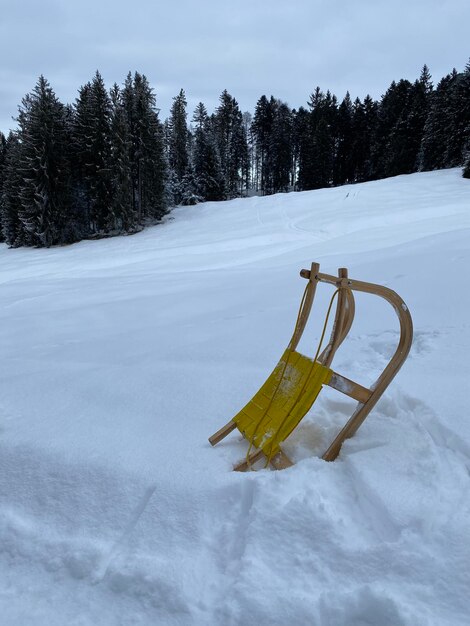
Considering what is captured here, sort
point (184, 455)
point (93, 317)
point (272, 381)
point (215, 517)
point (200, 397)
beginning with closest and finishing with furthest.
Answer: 1. point (215, 517)
2. point (184, 455)
3. point (272, 381)
4. point (200, 397)
5. point (93, 317)

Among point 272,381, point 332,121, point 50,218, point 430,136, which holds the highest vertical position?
point 332,121

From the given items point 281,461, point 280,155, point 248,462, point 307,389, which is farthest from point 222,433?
point 280,155

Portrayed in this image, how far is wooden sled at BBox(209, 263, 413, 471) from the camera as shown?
2145 millimetres

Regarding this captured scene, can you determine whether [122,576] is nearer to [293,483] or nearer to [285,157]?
[293,483]

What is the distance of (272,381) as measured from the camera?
2.57 m

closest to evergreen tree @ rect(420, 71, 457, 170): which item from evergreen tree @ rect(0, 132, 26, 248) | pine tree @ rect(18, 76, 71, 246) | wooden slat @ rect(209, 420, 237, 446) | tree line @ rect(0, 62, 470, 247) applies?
tree line @ rect(0, 62, 470, 247)

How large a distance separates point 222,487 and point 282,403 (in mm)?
622

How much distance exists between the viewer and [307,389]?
2.26 metres

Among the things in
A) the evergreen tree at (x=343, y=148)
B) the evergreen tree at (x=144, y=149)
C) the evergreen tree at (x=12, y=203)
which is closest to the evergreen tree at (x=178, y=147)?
the evergreen tree at (x=144, y=149)

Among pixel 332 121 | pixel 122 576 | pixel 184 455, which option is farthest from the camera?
A: pixel 332 121

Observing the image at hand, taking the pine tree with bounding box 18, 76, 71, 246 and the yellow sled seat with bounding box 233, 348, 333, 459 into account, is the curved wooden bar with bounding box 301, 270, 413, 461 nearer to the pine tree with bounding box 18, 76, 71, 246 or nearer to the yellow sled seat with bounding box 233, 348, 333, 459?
the yellow sled seat with bounding box 233, 348, 333, 459

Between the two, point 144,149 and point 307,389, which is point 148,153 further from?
point 307,389

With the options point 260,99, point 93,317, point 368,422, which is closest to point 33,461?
point 368,422

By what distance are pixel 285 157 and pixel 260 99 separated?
42.6 ft
